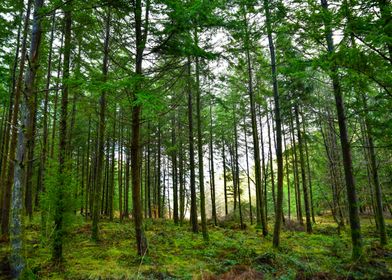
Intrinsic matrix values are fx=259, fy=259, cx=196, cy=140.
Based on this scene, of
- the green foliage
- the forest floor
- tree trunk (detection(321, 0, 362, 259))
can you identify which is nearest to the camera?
the forest floor

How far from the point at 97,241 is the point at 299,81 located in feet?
39.1

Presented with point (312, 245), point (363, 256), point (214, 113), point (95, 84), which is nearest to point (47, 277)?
point (95, 84)

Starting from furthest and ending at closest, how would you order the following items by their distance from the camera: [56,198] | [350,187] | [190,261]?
1. [350,187]
2. [190,261]
3. [56,198]

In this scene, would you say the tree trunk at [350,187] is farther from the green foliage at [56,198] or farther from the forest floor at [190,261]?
the green foliage at [56,198]

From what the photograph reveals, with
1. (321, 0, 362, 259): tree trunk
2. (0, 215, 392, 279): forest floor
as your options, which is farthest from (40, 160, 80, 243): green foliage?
(321, 0, 362, 259): tree trunk

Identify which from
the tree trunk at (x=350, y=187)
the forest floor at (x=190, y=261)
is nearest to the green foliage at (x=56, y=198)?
the forest floor at (x=190, y=261)

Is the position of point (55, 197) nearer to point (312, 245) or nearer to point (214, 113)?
point (312, 245)

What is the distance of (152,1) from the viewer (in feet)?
24.3

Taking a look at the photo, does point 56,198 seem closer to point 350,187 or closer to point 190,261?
point 190,261

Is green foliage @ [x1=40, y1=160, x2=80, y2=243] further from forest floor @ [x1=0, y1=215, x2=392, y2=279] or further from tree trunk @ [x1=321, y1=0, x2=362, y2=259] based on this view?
tree trunk @ [x1=321, y1=0, x2=362, y2=259]

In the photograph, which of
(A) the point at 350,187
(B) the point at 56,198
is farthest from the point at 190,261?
(A) the point at 350,187

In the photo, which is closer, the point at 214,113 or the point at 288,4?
the point at 288,4

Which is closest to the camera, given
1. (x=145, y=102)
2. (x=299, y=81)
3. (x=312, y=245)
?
(x=145, y=102)

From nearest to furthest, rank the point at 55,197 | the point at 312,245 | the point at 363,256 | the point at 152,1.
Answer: the point at 55,197
the point at 152,1
the point at 363,256
the point at 312,245
